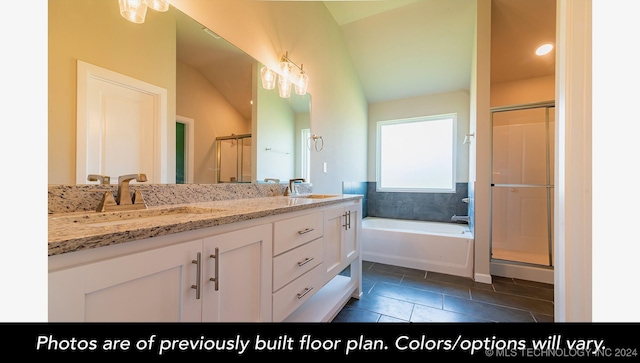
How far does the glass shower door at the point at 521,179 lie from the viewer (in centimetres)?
277

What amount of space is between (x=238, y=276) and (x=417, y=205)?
10.6 feet

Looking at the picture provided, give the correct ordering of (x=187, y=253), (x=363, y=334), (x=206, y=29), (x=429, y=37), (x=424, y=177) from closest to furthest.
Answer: (x=187, y=253) → (x=363, y=334) → (x=206, y=29) → (x=429, y=37) → (x=424, y=177)

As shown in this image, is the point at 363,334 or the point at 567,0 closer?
the point at 567,0

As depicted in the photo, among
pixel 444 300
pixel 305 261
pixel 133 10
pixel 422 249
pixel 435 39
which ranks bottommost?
pixel 444 300

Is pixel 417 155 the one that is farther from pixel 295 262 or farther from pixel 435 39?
pixel 295 262

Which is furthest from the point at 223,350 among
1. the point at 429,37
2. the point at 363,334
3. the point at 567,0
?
the point at 429,37

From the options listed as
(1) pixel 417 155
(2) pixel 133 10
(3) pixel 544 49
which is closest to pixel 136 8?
(2) pixel 133 10

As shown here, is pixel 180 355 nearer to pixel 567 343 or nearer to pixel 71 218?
pixel 71 218

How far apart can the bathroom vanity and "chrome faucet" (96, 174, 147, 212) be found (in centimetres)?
5

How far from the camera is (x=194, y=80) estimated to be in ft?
4.21

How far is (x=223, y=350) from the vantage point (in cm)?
67

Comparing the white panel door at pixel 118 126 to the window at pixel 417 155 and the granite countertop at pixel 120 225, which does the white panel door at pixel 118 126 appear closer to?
the granite countertop at pixel 120 225

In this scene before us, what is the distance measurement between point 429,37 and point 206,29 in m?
2.54
